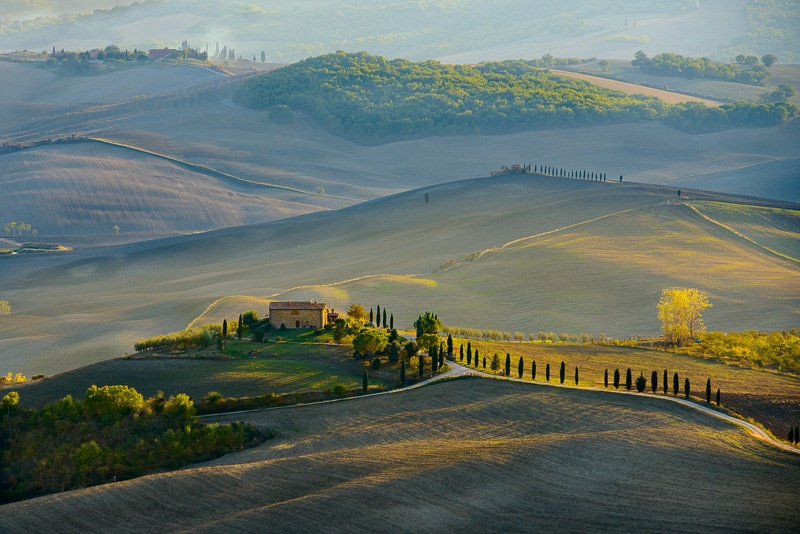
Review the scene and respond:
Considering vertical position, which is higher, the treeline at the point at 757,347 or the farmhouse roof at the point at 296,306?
the farmhouse roof at the point at 296,306

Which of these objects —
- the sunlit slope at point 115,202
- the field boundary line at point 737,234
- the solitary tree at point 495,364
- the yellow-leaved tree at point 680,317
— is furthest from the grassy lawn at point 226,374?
the sunlit slope at point 115,202

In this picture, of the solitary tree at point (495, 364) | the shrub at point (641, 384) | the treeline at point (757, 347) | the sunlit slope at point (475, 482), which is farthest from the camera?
the treeline at point (757, 347)

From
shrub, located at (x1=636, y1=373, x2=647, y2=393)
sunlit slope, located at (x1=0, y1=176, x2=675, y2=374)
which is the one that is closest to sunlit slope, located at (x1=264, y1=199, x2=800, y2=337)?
sunlit slope, located at (x1=0, y1=176, x2=675, y2=374)

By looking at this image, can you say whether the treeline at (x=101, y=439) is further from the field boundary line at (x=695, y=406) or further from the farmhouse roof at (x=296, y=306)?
the farmhouse roof at (x=296, y=306)

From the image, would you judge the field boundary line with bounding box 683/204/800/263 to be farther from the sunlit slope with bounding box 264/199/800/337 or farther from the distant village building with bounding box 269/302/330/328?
the distant village building with bounding box 269/302/330/328

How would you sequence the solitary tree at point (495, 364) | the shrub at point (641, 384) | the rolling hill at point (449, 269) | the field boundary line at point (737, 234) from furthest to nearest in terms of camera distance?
the field boundary line at point (737, 234) → the rolling hill at point (449, 269) → the solitary tree at point (495, 364) → the shrub at point (641, 384)

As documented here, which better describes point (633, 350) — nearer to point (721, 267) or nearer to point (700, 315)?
point (700, 315)
